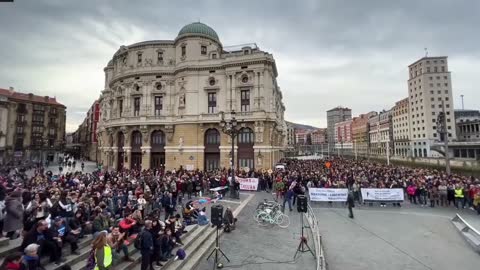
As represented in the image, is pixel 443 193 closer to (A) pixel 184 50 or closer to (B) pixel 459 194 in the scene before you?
(B) pixel 459 194

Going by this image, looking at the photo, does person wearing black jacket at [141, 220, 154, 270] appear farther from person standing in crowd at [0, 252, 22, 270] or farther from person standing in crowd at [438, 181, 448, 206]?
person standing in crowd at [438, 181, 448, 206]

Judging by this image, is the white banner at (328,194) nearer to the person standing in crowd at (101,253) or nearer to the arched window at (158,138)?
the person standing in crowd at (101,253)

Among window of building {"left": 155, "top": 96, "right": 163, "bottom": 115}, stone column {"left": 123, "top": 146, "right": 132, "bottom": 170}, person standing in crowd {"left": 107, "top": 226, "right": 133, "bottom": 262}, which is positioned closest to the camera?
person standing in crowd {"left": 107, "top": 226, "right": 133, "bottom": 262}

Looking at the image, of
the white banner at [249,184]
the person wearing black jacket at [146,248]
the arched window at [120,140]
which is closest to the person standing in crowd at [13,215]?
the person wearing black jacket at [146,248]

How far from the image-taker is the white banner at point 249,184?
21.7 m

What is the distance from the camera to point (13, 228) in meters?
7.15

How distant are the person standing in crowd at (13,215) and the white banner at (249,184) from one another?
52.5 feet

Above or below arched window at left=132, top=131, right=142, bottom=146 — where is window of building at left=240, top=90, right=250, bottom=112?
above

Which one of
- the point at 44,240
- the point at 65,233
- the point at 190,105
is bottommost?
the point at 65,233

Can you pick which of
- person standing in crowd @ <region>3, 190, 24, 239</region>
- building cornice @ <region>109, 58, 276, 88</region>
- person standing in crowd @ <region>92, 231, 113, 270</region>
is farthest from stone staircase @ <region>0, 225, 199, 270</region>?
building cornice @ <region>109, 58, 276, 88</region>

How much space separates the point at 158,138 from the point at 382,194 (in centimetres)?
2866

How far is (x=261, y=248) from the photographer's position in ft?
31.0

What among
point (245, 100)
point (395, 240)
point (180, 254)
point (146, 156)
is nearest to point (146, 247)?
point (180, 254)

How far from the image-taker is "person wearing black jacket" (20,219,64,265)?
→ 611 cm
